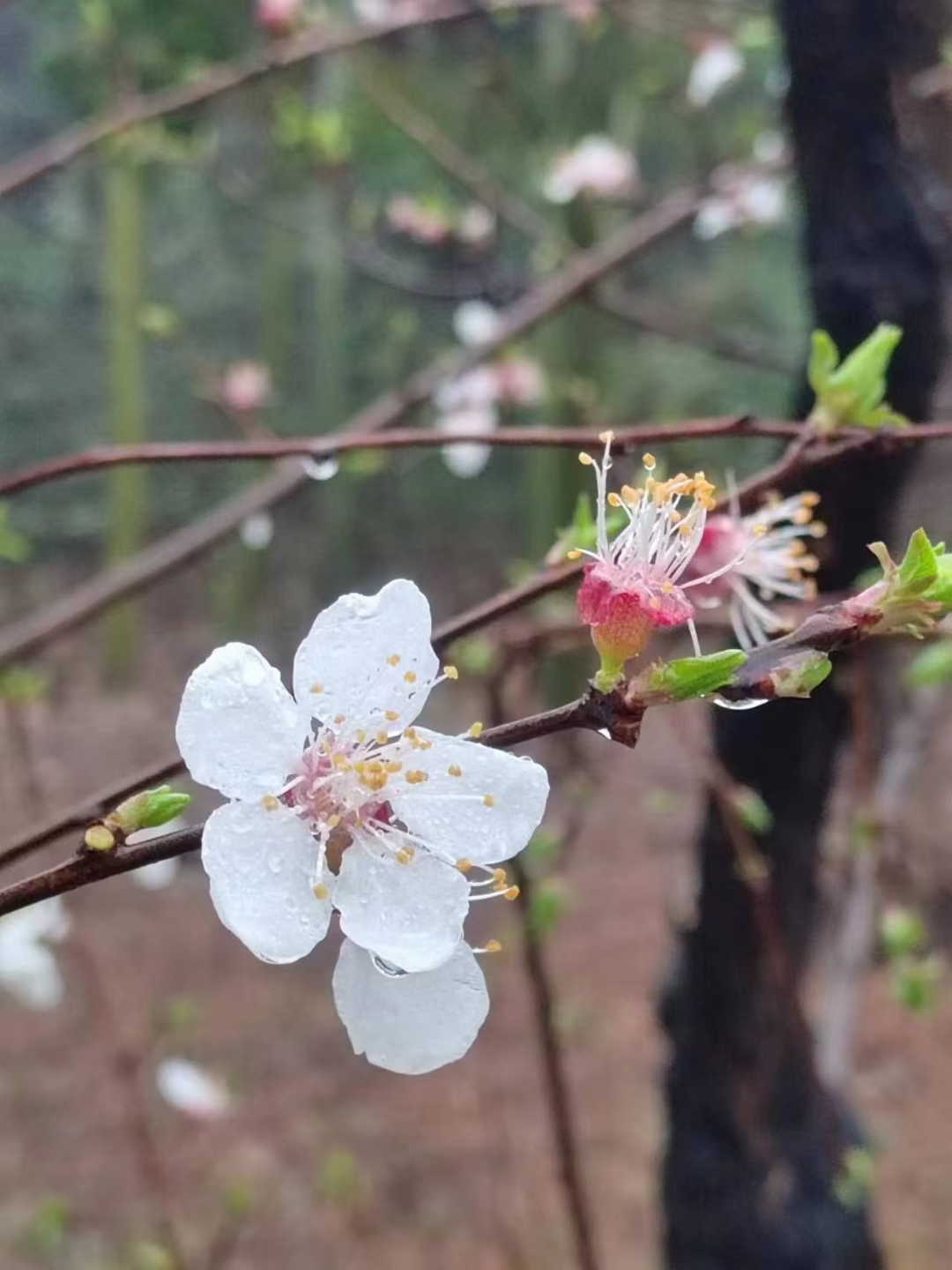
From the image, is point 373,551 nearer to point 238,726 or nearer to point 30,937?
Result: point 30,937

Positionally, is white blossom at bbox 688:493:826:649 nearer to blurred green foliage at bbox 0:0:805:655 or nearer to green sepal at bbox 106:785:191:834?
green sepal at bbox 106:785:191:834

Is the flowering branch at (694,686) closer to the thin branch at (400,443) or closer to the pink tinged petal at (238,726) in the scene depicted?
the pink tinged petal at (238,726)

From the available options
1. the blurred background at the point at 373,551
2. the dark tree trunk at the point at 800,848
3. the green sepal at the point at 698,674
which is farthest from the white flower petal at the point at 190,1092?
the green sepal at the point at 698,674

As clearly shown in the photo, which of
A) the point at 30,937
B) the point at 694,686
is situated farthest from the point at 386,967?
the point at 30,937

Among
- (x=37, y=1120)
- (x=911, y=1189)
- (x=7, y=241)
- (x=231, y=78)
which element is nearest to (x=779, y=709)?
(x=231, y=78)

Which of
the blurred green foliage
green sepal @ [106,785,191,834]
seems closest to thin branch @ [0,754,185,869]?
green sepal @ [106,785,191,834]

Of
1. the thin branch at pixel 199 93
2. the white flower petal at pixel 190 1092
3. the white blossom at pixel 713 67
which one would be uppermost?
the white blossom at pixel 713 67
